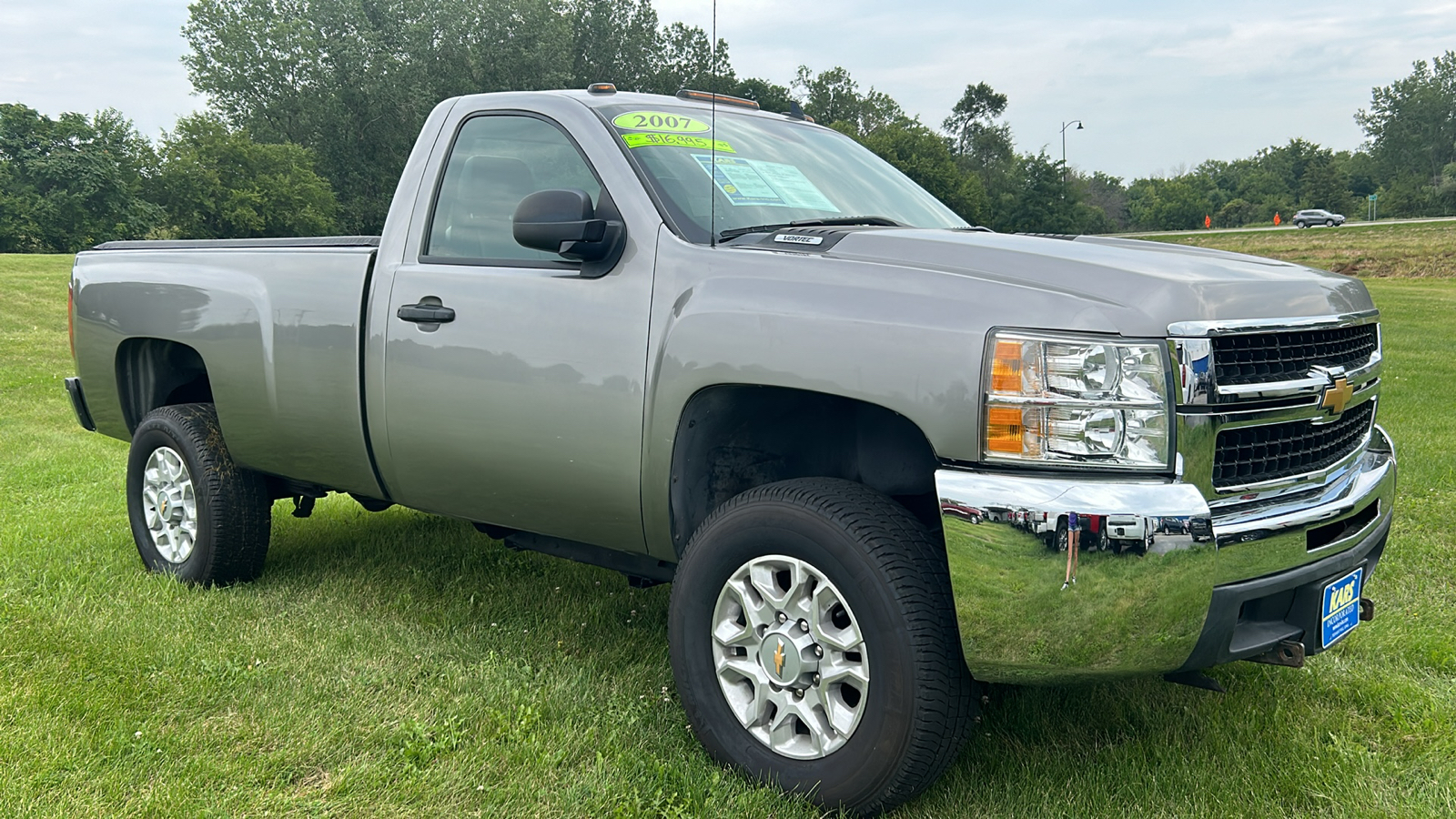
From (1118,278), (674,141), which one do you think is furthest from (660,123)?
(1118,278)

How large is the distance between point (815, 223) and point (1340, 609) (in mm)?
1833

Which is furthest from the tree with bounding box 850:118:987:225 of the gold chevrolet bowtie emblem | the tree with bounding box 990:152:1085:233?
the gold chevrolet bowtie emblem

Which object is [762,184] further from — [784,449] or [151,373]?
[151,373]

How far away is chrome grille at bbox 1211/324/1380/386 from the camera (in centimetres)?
259

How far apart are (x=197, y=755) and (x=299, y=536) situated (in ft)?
9.34

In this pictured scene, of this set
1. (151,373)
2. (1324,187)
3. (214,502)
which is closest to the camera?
(214,502)

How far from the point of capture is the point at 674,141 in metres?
3.72

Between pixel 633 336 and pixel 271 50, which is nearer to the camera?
pixel 633 336

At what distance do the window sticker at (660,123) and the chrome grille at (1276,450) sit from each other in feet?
6.64

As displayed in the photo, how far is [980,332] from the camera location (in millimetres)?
2564

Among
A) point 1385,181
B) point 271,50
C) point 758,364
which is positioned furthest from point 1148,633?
point 1385,181

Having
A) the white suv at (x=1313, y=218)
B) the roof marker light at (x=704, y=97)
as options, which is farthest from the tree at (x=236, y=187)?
the roof marker light at (x=704, y=97)

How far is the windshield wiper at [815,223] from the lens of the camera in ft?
11.1

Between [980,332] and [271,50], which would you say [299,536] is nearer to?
[980,332]
